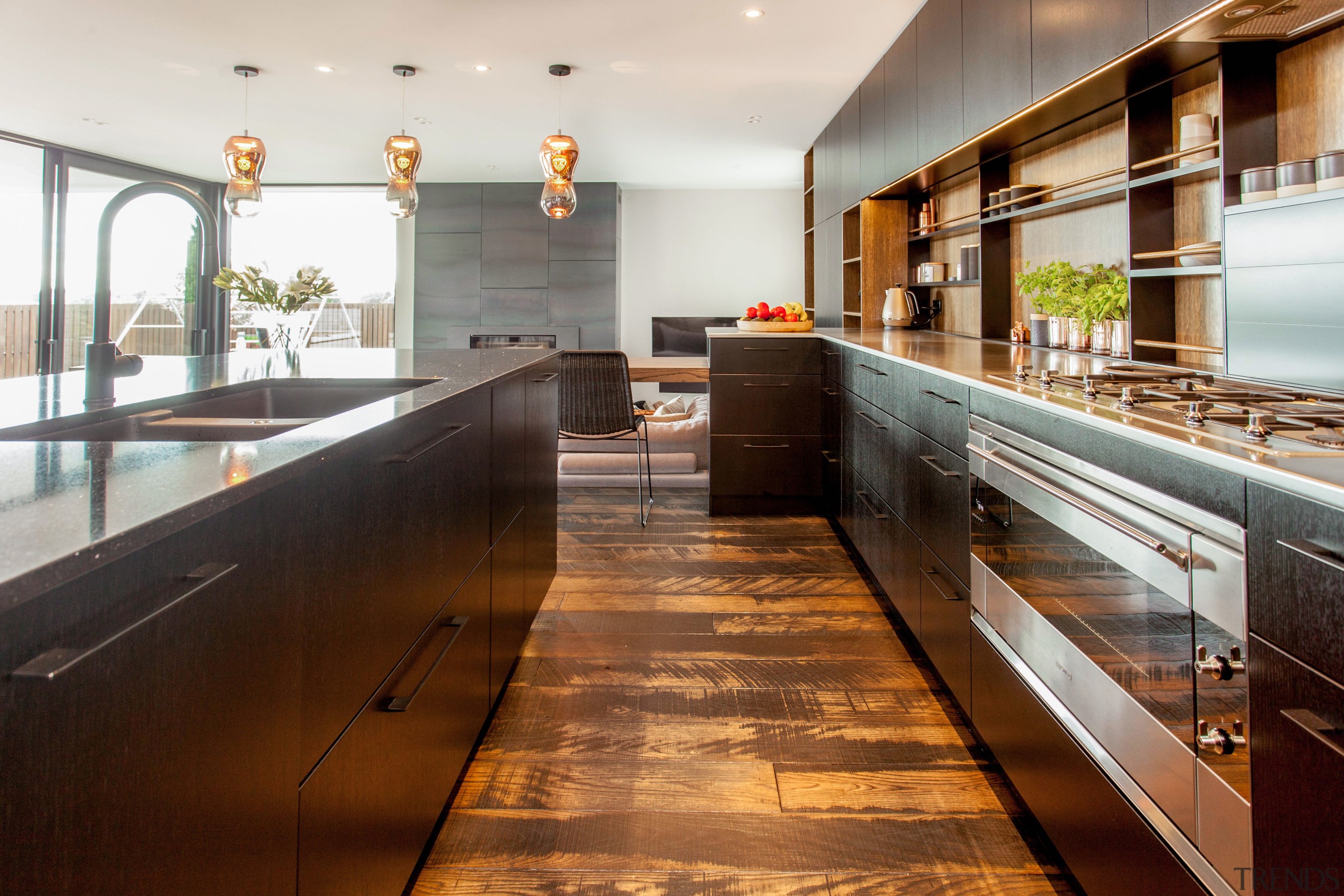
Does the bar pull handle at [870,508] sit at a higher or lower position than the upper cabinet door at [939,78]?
lower

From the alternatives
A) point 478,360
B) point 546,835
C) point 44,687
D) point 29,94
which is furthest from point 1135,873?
point 29,94

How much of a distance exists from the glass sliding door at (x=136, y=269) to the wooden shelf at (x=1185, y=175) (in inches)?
275

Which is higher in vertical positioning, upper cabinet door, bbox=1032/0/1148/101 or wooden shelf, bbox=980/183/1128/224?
upper cabinet door, bbox=1032/0/1148/101

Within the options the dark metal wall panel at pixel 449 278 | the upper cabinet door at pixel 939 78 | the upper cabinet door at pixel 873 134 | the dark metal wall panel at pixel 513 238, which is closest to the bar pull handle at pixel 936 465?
the upper cabinet door at pixel 939 78

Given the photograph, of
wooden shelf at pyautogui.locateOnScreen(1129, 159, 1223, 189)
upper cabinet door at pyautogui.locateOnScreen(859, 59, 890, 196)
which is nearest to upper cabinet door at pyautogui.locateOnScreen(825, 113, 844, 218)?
upper cabinet door at pyautogui.locateOnScreen(859, 59, 890, 196)

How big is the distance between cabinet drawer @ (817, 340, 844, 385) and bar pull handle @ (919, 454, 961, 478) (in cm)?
145

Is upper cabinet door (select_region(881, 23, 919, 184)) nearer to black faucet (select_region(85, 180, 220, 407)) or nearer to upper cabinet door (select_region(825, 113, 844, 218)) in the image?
upper cabinet door (select_region(825, 113, 844, 218))

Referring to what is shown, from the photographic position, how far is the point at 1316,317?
1584 mm

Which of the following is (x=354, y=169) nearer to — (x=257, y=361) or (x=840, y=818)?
(x=257, y=361)

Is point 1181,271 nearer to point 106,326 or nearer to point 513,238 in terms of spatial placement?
point 106,326

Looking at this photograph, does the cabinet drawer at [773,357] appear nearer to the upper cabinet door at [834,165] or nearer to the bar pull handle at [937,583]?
the upper cabinet door at [834,165]

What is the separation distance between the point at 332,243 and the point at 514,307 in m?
2.01

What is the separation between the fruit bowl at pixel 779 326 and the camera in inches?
187

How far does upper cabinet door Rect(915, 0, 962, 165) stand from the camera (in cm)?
315
